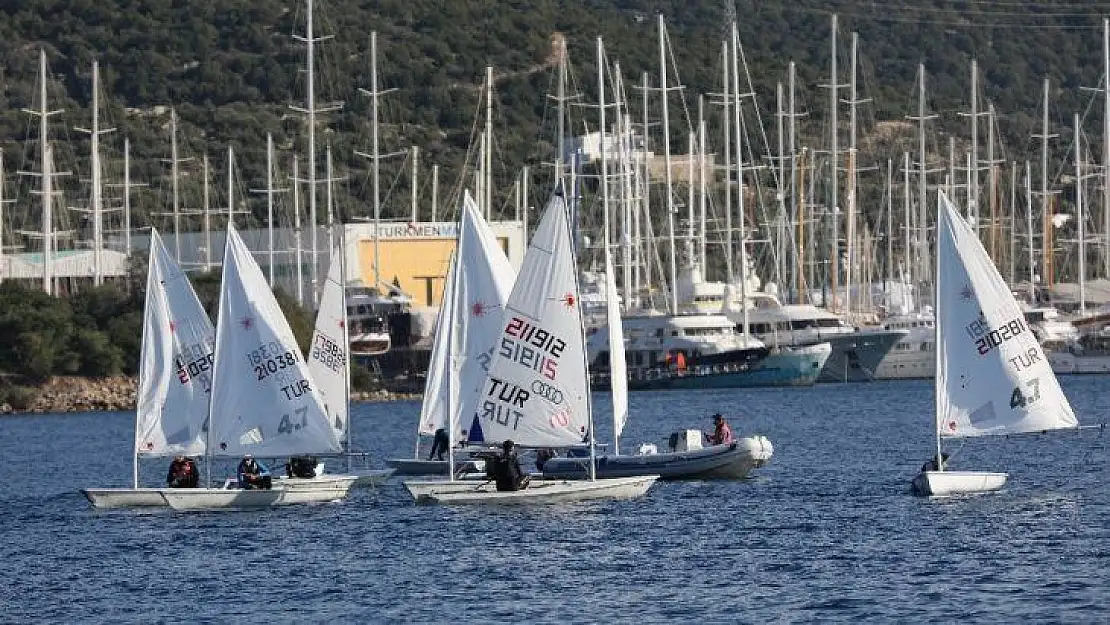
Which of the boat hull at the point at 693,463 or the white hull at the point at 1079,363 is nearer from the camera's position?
the boat hull at the point at 693,463

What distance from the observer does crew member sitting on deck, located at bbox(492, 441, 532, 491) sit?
38.1m

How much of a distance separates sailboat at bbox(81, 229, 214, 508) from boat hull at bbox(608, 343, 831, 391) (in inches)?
2252

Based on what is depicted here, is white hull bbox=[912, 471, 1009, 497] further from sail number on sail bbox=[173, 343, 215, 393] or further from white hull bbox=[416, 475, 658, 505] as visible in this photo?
sail number on sail bbox=[173, 343, 215, 393]

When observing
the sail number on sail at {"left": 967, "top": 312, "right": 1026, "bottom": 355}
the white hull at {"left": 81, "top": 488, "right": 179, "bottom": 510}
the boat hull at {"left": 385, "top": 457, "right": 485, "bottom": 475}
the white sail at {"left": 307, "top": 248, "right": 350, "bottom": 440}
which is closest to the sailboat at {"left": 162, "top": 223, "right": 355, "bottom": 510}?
the white hull at {"left": 81, "top": 488, "right": 179, "bottom": 510}

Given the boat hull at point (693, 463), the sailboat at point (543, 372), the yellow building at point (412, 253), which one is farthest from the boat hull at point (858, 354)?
the sailboat at point (543, 372)

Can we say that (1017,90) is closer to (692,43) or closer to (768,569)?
(692,43)

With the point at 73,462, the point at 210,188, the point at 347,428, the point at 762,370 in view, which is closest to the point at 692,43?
the point at 210,188

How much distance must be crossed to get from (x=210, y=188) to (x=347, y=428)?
83.5m

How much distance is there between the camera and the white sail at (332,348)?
46406mm

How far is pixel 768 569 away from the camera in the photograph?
31719 millimetres

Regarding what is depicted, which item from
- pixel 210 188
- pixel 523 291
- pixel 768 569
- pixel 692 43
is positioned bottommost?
pixel 768 569

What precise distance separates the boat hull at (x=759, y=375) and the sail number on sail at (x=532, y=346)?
59017mm

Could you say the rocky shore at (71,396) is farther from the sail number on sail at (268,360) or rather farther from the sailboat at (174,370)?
the sail number on sail at (268,360)

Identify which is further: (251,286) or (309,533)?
(251,286)
